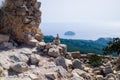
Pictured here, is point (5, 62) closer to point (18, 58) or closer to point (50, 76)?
point (18, 58)

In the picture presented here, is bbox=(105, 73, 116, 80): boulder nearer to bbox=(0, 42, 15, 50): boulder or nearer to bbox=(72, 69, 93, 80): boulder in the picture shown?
bbox=(72, 69, 93, 80): boulder

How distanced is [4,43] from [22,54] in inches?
47.9

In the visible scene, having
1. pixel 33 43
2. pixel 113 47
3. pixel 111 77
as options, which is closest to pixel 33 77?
pixel 33 43

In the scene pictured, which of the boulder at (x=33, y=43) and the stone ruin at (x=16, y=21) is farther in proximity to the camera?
the boulder at (x=33, y=43)

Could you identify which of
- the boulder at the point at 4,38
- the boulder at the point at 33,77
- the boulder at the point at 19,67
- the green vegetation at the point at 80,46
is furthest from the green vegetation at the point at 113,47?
the green vegetation at the point at 80,46

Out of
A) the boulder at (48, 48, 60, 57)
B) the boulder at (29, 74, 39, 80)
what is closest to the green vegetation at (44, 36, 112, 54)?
the boulder at (48, 48, 60, 57)

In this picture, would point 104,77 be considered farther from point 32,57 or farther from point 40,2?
point 40,2

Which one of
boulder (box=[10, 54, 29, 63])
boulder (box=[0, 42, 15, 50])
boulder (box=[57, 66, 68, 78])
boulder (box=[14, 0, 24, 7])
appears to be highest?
boulder (box=[14, 0, 24, 7])

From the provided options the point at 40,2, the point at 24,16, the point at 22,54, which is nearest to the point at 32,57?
the point at 22,54

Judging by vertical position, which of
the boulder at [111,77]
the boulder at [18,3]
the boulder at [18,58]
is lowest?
the boulder at [111,77]

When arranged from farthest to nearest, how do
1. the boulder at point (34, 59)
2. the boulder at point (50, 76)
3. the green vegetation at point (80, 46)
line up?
the green vegetation at point (80, 46) < the boulder at point (34, 59) < the boulder at point (50, 76)

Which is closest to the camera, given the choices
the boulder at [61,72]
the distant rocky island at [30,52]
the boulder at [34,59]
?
the distant rocky island at [30,52]

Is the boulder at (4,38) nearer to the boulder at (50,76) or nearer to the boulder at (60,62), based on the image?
the boulder at (60,62)

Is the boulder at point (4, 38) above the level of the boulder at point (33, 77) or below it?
above
